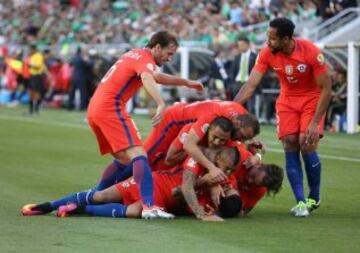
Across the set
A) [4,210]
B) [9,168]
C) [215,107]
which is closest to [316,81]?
[215,107]

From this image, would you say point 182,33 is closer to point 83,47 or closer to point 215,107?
point 83,47

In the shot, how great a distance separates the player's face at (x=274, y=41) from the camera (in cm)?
1170

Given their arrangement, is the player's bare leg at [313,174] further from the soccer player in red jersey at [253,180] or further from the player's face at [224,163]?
the player's face at [224,163]

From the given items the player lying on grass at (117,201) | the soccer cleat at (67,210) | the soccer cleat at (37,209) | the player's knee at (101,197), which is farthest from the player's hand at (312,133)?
the soccer cleat at (37,209)

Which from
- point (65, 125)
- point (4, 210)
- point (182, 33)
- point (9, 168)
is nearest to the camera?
point (4, 210)

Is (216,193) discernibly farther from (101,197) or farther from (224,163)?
(101,197)

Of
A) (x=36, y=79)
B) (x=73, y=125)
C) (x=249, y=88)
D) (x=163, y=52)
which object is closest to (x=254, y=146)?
(x=249, y=88)

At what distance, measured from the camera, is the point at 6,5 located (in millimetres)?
51906

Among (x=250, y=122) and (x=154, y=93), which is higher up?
(x=154, y=93)

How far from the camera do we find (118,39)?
1577 inches

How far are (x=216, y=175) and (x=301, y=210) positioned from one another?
1.25m

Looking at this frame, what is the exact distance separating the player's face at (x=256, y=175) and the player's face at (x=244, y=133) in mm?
311

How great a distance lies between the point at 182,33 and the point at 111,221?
24.9 metres

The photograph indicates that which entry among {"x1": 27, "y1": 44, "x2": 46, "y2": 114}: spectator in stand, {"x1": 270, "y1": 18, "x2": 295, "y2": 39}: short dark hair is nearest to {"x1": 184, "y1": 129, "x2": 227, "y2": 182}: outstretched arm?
{"x1": 270, "y1": 18, "x2": 295, "y2": 39}: short dark hair
